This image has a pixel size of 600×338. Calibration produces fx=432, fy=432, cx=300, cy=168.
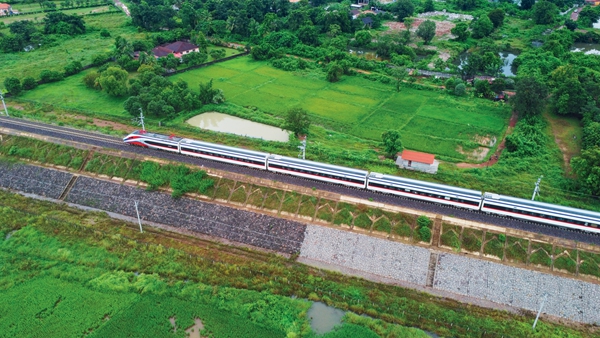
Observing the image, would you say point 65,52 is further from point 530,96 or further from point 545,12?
point 545,12

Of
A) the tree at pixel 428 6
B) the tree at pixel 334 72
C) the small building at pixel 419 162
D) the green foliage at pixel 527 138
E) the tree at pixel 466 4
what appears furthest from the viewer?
the tree at pixel 428 6

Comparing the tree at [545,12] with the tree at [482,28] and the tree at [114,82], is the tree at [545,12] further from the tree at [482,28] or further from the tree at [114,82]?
the tree at [114,82]

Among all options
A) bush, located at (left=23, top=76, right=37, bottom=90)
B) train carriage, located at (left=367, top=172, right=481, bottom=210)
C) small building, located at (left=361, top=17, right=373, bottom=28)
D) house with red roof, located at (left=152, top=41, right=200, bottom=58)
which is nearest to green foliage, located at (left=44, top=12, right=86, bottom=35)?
house with red roof, located at (left=152, top=41, right=200, bottom=58)

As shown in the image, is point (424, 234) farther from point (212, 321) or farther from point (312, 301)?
point (212, 321)

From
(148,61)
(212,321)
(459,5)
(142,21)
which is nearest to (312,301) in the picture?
(212,321)

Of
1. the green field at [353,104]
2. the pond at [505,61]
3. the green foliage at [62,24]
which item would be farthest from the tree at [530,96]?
the green foliage at [62,24]
